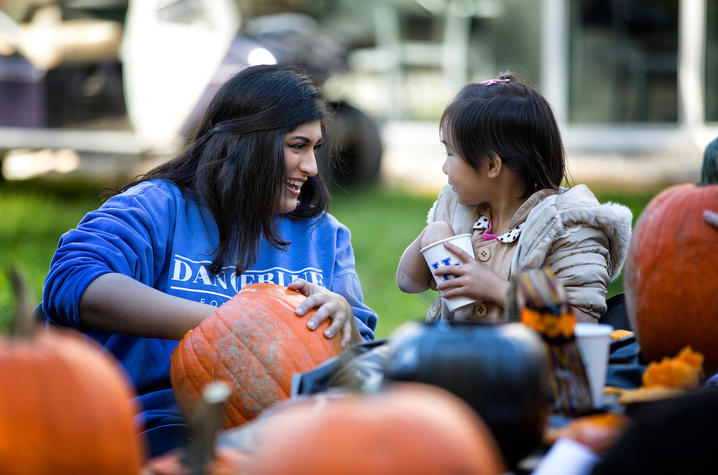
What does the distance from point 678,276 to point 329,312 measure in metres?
0.91

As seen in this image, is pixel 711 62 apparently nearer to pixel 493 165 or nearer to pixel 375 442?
pixel 493 165

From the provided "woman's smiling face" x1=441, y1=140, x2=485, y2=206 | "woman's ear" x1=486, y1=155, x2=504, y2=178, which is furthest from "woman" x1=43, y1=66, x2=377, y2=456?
"woman's ear" x1=486, y1=155, x2=504, y2=178

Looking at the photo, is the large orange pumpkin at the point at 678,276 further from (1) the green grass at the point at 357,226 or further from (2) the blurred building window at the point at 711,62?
(2) the blurred building window at the point at 711,62

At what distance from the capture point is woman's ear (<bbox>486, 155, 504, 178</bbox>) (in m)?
2.79

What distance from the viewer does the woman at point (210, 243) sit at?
237 centimetres

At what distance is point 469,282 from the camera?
2.44 meters

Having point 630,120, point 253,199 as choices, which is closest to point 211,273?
point 253,199

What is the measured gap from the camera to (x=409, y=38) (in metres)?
14.7

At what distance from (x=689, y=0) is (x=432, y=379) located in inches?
510

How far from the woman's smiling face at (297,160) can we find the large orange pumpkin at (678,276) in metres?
1.28

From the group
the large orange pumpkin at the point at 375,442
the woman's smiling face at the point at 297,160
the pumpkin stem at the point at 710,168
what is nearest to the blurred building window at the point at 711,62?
the woman's smiling face at the point at 297,160

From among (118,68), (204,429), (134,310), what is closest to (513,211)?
(134,310)

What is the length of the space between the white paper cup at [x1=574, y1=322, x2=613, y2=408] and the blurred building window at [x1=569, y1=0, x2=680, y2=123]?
12.4m

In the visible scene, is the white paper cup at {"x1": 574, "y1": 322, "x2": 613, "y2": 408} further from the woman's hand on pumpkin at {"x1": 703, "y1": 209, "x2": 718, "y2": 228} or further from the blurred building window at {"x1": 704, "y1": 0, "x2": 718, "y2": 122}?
the blurred building window at {"x1": 704, "y1": 0, "x2": 718, "y2": 122}
